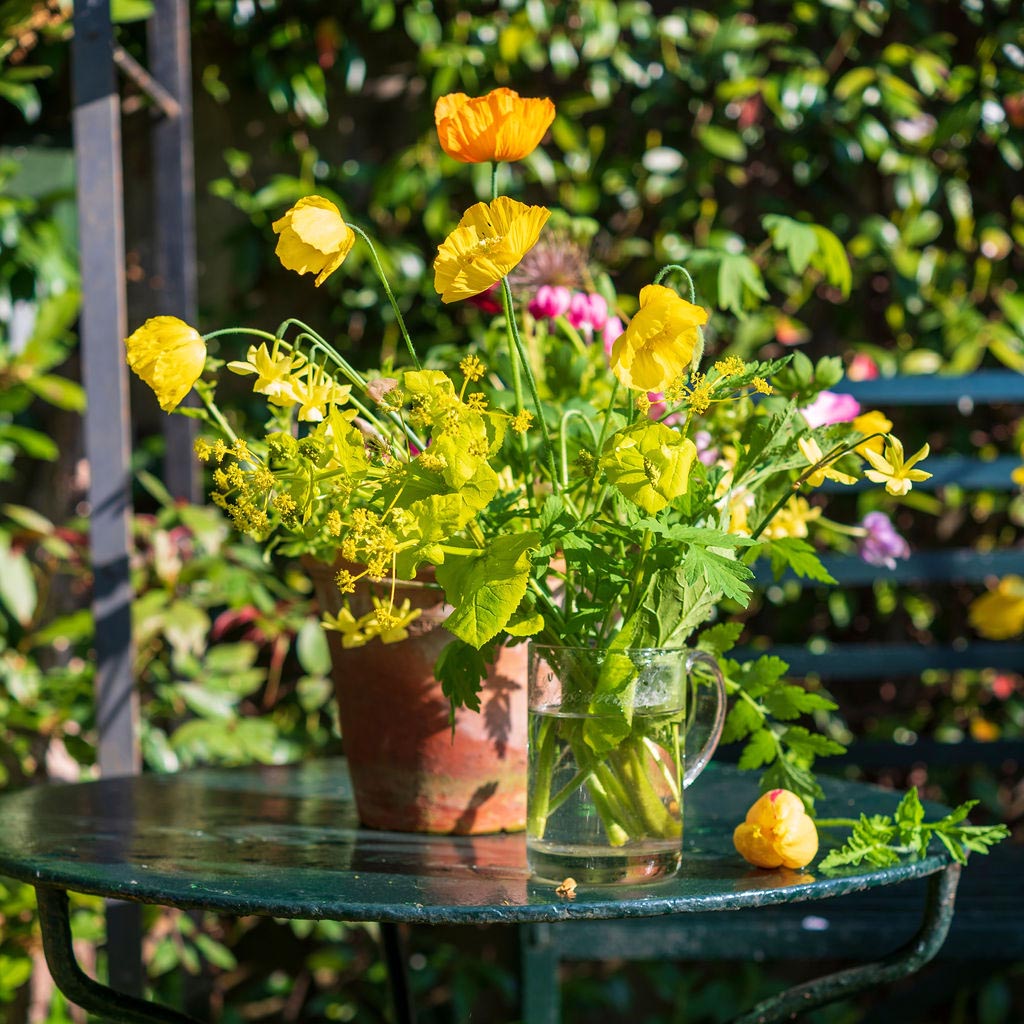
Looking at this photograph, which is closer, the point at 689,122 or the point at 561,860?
the point at 561,860

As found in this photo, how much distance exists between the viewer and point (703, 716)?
89cm

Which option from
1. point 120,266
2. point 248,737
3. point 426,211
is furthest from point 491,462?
point 426,211

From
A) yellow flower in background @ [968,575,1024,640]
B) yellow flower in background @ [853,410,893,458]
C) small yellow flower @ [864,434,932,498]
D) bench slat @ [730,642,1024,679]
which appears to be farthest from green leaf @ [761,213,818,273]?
yellow flower in background @ [968,575,1024,640]

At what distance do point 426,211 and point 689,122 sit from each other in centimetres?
51

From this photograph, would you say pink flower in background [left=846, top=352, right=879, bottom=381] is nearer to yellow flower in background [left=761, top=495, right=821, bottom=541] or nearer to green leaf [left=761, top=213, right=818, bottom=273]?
green leaf [left=761, top=213, right=818, bottom=273]

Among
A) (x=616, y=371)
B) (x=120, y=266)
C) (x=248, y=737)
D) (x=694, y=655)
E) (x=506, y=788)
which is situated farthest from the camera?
(x=248, y=737)

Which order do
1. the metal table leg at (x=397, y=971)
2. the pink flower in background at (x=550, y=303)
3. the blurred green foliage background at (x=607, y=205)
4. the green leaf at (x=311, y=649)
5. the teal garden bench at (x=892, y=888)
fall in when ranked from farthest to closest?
the blurred green foliage background at (x=607, y=205), the green leaf at (x=311, y=649), the teal garden bench at (x=892, y=888), the metal table leg at (x=397, y=971), the pink flower in background at (x=550, y=303)

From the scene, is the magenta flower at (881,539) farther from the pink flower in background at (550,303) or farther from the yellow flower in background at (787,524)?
the pink flower in background at (550,303)

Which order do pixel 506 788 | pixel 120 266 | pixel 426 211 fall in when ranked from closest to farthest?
1. pixel 506 788
2. pixel 120 266
3. pixel 426 211

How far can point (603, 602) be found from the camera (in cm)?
81

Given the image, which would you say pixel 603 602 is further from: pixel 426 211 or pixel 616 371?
pixel 426 211

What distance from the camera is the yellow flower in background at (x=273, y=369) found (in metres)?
0.81

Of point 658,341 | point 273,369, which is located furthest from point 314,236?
point 658,341

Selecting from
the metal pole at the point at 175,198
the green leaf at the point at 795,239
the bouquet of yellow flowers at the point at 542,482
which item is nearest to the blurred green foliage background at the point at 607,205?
the metal pole at the point at 175,198
